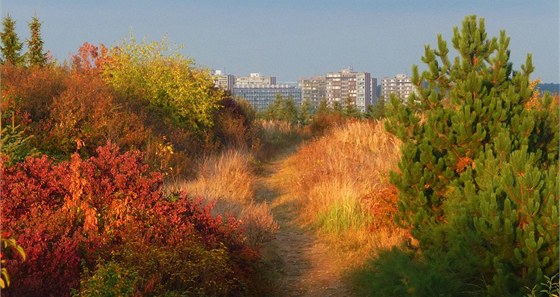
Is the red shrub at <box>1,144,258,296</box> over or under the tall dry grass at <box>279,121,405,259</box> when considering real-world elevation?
over

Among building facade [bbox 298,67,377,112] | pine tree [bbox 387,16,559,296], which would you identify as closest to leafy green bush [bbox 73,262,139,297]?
pine tree [bbox 387,16,559,296]

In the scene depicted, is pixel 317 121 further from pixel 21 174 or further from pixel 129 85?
pixel 21 174

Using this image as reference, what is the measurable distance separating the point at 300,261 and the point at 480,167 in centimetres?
294

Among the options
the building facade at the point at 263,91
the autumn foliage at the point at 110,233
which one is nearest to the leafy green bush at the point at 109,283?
the autumn foliage at the point at 110,233

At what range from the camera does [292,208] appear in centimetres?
1169

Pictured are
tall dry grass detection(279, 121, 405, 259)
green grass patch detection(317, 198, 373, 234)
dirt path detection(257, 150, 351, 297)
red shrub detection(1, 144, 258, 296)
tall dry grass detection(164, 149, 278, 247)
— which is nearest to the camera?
red shrub detection(1, 144, 258, 296)

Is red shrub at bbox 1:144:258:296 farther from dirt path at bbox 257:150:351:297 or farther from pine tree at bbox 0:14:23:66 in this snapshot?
pine tree at bbox 0:14:23:66

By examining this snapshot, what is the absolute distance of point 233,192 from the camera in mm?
11461

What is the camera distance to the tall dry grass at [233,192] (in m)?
8.56

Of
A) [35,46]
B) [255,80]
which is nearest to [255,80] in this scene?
[255,80]

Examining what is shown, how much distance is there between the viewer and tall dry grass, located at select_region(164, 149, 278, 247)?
8562mm

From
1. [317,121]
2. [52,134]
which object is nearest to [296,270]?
[52,134]

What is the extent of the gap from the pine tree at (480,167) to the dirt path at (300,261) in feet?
3.81

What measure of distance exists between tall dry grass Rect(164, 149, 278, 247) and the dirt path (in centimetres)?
30
